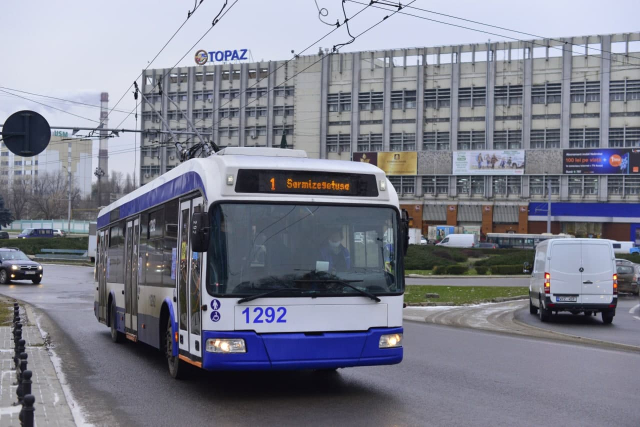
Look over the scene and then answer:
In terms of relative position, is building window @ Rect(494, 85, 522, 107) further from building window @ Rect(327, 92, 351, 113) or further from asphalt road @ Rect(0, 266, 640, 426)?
asphalt road @ Rect(0, 266, 640, 426)

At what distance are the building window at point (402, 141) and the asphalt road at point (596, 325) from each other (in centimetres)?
6756

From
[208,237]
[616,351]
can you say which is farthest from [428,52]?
[208,237]

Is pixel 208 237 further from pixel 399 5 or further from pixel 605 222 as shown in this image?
pixel 605 222

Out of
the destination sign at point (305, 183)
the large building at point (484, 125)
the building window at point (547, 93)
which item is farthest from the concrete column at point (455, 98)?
the destination sign at point (305, 183)

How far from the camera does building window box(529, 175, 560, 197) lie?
8956cm

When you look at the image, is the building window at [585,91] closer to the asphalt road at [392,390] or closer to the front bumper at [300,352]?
the asphalt road at [392,390]

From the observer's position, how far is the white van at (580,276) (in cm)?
2212

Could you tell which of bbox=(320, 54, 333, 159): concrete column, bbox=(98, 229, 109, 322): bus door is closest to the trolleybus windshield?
bbox=(98, 229, 109, 322): bus door

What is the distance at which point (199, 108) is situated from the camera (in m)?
107

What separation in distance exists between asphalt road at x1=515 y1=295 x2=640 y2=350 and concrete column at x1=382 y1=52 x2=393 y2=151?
68604 mm

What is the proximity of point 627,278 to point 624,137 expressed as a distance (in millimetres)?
54596

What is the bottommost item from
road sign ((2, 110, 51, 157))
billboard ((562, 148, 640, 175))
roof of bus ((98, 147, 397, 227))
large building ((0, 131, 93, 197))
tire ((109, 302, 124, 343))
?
tire ((109, 302, 124, 343))

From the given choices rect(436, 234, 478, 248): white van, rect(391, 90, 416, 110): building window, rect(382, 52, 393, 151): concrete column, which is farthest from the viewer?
rect(382, 52, 393, 151): concrete column

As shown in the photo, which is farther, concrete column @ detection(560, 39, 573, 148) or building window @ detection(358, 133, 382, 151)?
building window @ detection(358, 133, 382, 151)
